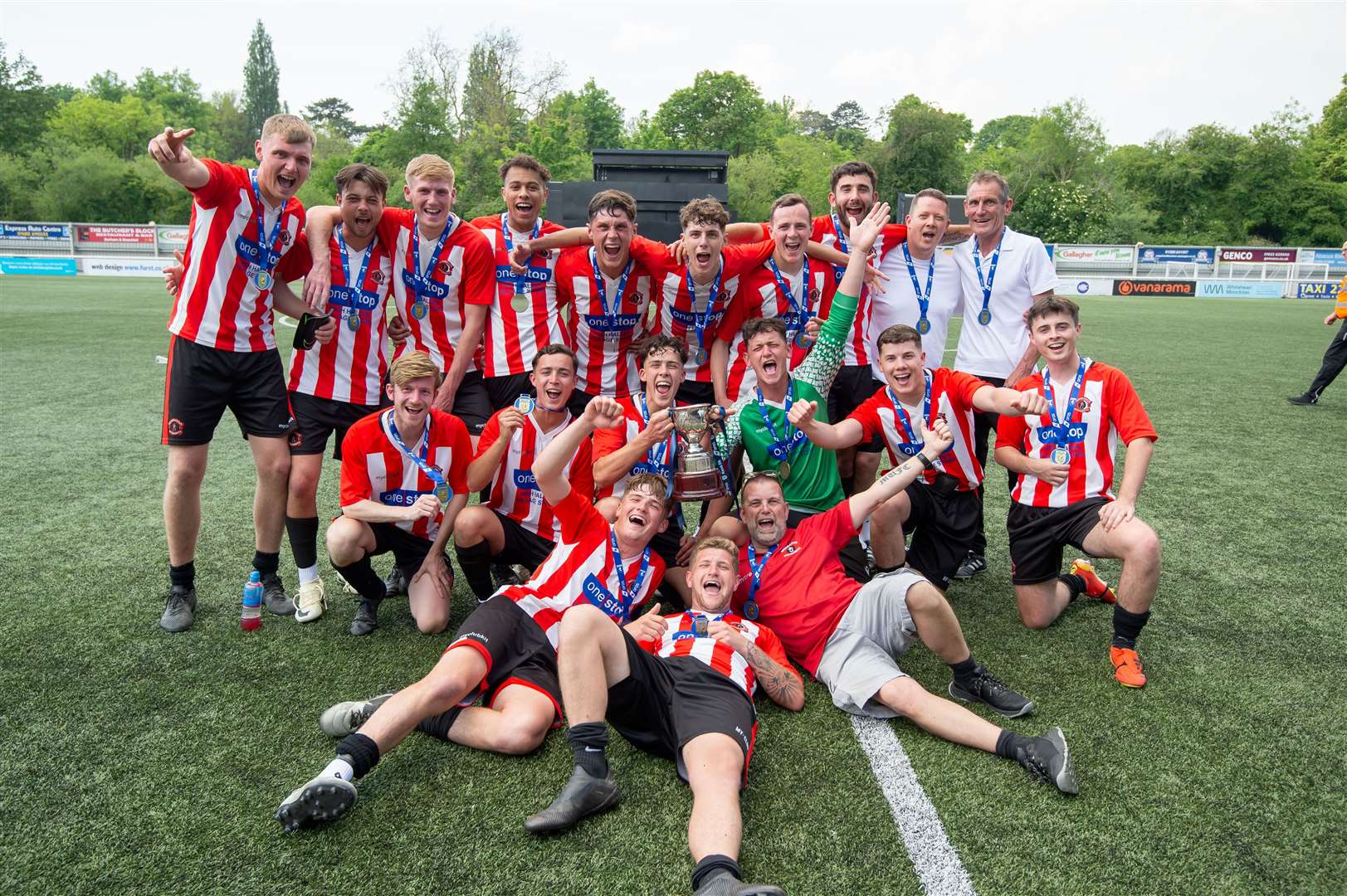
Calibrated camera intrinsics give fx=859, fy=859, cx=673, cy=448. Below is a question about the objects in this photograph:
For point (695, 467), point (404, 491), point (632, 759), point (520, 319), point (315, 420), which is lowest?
point (632, 759)

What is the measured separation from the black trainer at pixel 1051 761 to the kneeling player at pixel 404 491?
2.49 m

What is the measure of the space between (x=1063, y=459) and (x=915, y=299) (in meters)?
1.34

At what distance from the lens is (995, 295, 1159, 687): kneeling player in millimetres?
3744

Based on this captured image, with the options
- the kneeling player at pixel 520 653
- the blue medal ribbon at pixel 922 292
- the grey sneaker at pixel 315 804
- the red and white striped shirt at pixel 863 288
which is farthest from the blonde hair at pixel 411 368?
the blue medal ribbon at pixel 922 292

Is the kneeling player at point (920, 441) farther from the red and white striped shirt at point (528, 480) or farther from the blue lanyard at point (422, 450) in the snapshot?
the blue lanyard at point (422, 450)

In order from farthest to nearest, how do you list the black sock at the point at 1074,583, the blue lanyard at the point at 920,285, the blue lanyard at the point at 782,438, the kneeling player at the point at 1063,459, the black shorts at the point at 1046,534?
1. the blue lanyard at the point at 920,285
2. the black sock at the point at 1074,583
3. the blue lanyard at the point at 782,438
4. the black shorts at the point at 1046,534
5. the kneeling player at the point at 1063,459

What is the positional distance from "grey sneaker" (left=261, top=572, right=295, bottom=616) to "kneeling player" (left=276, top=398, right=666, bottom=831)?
1.26 metres

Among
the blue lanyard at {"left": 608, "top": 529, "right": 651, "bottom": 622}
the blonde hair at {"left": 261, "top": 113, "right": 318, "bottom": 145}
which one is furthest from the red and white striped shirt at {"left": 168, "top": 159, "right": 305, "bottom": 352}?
the blue lanyard at {"left": 608, "top": 529, "right": 651, "bottom": 622}

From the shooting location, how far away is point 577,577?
338cm

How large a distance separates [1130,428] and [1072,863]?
2.05 metres

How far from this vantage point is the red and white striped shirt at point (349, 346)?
13.9 feet

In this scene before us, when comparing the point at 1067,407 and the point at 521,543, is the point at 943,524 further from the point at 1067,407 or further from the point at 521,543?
the point at 521,543

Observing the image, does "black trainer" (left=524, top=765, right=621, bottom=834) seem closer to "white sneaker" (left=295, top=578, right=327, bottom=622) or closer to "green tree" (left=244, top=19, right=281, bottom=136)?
"white sneaker" (left=295, top=578, right=327, bottom=622)

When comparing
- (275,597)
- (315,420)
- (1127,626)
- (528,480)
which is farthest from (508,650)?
(1127,626)
